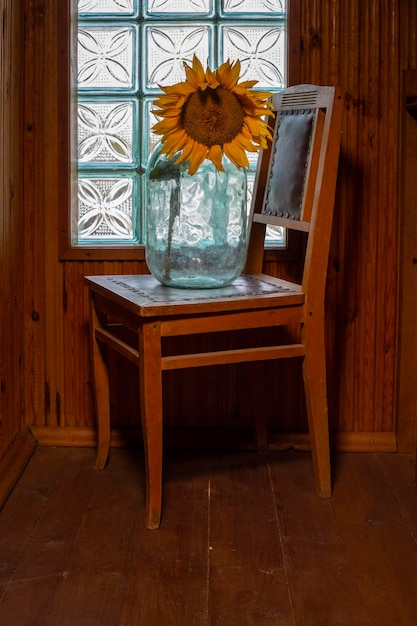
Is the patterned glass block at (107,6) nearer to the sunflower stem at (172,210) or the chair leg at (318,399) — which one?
the sunflower stem at (172,210)

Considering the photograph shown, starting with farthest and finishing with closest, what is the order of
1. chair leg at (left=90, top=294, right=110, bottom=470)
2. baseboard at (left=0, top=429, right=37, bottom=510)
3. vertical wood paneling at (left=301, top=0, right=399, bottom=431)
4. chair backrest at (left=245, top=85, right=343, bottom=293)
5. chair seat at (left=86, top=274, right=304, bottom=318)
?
vertical wood paneling at (left=301, top=0, right=399, bottom=431)
chair leg at (left=90, top=294, right=110, bottom=470)
baseboard at (left=0, top=429, right=37, bottom=510)
chair backrest at (left=245, top=85, right=343, bottom=293)
chair seat at (left=86, top=274, right=304, bottom=318)

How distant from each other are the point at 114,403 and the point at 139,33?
106cm

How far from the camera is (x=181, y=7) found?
239 cm

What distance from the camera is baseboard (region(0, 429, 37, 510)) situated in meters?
2.07

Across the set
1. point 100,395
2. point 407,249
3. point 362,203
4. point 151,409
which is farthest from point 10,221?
point 407,249

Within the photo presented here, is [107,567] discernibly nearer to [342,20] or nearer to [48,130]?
[48,130]

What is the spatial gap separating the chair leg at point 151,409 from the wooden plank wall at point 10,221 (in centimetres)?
50

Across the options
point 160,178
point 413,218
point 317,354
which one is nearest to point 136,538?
A: point 317,354

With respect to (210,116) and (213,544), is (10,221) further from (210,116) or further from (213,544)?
(213,544)

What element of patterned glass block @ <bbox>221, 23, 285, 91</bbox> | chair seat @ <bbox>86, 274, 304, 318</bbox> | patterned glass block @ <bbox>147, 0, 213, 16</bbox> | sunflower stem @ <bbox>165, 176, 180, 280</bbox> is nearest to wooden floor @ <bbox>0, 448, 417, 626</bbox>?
chair seat @ <bbox>86, 274, 304, 318</bbox>

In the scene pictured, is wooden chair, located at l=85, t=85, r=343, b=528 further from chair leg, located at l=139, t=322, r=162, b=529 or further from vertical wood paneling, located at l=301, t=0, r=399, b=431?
vertical wood paneling, located at l=301, t=0, r=399, b=431

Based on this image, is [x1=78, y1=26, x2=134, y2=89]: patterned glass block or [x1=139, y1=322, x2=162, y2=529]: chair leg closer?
[x1=139, y1=322, x2=162, y2=529]: chair leg

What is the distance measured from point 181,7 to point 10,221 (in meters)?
0.78

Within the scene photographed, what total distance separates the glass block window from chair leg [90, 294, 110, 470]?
0.37 meters
